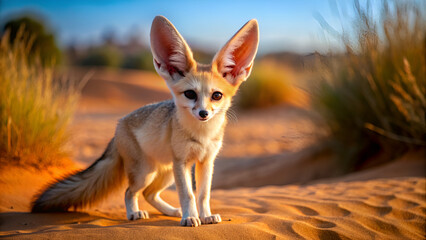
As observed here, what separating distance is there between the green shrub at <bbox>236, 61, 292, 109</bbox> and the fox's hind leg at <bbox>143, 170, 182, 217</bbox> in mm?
10449

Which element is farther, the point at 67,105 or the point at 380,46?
the point at 380,46

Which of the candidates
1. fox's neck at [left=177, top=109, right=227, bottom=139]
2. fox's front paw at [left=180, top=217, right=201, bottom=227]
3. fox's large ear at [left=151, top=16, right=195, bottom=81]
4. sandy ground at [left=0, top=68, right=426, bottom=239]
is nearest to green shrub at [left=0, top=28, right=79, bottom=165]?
sandy ground at [left=0, top=68, right=426, bottom=239]

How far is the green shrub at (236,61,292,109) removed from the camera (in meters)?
14.1

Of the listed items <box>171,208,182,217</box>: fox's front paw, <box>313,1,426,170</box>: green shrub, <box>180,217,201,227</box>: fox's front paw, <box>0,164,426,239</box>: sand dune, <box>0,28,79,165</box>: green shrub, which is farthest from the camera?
<box>313,1,426,170</box>: green shrub

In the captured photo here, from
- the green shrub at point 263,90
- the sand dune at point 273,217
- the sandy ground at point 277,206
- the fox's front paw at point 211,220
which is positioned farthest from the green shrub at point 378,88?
the green shrub at point 263,90

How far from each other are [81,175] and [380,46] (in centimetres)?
433

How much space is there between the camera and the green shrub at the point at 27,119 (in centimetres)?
397

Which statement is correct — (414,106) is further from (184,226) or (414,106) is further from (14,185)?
(14,185)

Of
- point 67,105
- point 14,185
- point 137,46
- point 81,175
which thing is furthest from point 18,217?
point 137,46

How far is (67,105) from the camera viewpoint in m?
4.58

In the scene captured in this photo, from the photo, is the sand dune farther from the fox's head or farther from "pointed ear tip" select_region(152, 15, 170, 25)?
"pointed ear tip" select_region(152, 15, 170, 25)

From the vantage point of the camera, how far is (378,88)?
542 cm

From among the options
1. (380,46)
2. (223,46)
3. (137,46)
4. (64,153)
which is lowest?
(64,153)

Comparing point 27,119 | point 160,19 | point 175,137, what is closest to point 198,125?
point 175,137
